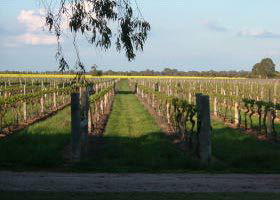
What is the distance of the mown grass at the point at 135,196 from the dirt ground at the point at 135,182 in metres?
0.43

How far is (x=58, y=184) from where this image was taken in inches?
406

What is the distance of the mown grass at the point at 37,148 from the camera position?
508 inches

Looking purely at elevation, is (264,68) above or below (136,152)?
above

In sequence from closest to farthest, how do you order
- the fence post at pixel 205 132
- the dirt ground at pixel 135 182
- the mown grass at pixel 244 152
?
the dirt ground at pixel 135 182
the mown grass at pixel 244 152
the fence post at pixel 205 132

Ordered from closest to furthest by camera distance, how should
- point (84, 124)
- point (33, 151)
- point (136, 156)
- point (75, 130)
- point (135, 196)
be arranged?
point (135, 196) → point (75, 130) → point (136, 156) → point (84, 124) → point (33, 151)

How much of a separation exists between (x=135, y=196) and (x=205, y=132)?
16.6 ft

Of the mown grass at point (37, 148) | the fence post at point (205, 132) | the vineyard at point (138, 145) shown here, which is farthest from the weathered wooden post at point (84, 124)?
the fence post at point (205, 132)

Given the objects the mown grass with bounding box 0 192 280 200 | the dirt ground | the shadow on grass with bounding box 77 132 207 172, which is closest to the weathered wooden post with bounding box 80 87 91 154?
the shadow on grass with bounding box 77 132 207 172

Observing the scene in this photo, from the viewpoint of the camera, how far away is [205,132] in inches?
547

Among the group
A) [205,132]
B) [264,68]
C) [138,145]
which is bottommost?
[138,145]

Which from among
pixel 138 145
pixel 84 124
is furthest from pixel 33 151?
pixel 138 145

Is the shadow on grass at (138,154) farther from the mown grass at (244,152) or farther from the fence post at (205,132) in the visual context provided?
the fence post at (205,132)

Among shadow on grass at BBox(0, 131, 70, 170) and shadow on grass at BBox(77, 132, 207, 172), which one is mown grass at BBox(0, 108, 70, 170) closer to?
shadow on grass at BBox(0, 131, 70, 170)

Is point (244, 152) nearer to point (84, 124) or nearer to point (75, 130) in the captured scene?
point (84, 124)
